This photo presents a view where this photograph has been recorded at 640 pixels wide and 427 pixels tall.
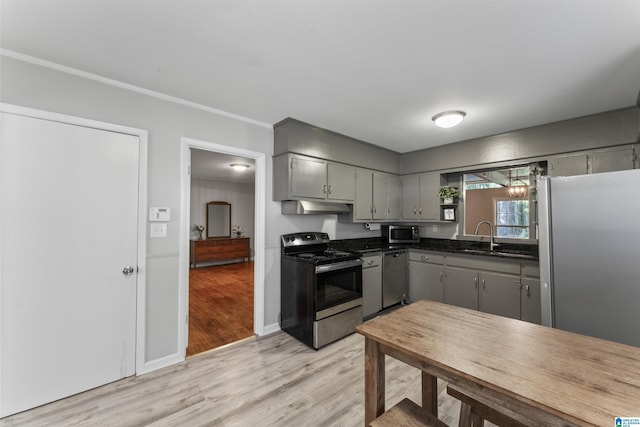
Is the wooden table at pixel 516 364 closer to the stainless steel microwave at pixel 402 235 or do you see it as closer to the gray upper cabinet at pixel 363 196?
the gray upper cabinet at pixel 363 196

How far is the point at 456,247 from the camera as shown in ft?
13.4

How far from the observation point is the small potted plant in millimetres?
4008

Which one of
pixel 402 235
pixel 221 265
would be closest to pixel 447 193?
pixel 402 235

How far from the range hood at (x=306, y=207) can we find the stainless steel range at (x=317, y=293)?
35 cm

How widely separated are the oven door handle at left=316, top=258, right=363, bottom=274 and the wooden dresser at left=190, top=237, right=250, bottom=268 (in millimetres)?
5095

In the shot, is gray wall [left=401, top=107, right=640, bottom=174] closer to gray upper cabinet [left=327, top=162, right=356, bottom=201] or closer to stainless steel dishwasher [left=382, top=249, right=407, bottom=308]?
gray upper cabinet [left=327, top=162, right=356, bottom=201]

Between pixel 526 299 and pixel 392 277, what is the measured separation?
5.12 ft

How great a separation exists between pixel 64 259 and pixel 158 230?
65cm

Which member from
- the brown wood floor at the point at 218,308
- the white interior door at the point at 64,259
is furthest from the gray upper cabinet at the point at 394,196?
the white interior door at the point at 64,259

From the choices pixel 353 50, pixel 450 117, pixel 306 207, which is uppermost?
pixel 353 50

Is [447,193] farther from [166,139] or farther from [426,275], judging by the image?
[166,139]

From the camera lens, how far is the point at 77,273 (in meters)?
2.03

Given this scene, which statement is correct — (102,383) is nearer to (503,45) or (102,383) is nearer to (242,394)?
(242,394)

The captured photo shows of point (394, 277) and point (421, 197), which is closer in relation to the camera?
point (394, 277)
